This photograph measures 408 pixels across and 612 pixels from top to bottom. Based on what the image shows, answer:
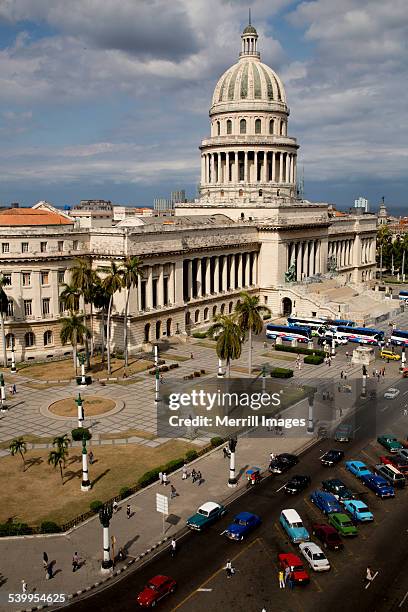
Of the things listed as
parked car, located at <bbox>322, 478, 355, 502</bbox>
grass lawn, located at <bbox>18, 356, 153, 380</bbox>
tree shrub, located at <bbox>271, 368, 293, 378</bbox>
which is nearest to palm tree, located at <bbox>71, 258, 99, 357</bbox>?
grass lawn, located at <bbox>18, 356, 153, 380</bbox>

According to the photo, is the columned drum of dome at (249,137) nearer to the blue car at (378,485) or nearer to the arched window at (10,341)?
the arched window at (10,341)

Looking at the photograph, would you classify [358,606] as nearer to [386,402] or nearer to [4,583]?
[4,583]

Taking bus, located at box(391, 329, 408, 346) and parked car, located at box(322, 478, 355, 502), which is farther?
bus, located at box(391, 329, 408, 346)

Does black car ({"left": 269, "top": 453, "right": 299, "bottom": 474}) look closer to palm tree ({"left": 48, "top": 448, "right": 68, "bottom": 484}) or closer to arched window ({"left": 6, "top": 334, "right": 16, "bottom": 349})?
palm tree ({"left": 48, "top": 448, "right": 68, "bottom": 484})

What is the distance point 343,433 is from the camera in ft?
200

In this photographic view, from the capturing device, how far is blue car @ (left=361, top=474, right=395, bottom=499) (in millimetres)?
48688

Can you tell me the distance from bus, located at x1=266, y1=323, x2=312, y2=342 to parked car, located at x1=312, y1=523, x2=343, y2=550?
5941 cm

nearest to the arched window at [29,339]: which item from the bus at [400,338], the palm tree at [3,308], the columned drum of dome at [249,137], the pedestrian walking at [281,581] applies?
the palm tree at [3,308]

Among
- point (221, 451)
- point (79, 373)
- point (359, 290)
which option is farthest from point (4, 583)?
point (359, 290)

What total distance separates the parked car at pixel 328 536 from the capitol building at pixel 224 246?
177 feet

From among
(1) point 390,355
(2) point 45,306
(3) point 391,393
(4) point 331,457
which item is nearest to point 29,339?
(2) point 45,306

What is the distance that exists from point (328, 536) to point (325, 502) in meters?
4.78

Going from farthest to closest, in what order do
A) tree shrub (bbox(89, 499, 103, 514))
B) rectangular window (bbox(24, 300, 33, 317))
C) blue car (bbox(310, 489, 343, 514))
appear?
rectangular window (bbox(24, 300, 33, 317)) → tree shrub (bbox(89, 499, 103, 514)) → blue car (bbox(310, 489, 343, 514))

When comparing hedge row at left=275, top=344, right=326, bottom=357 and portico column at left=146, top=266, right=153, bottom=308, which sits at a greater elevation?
portico column at left=146, top=266, right=153, bottom=308
